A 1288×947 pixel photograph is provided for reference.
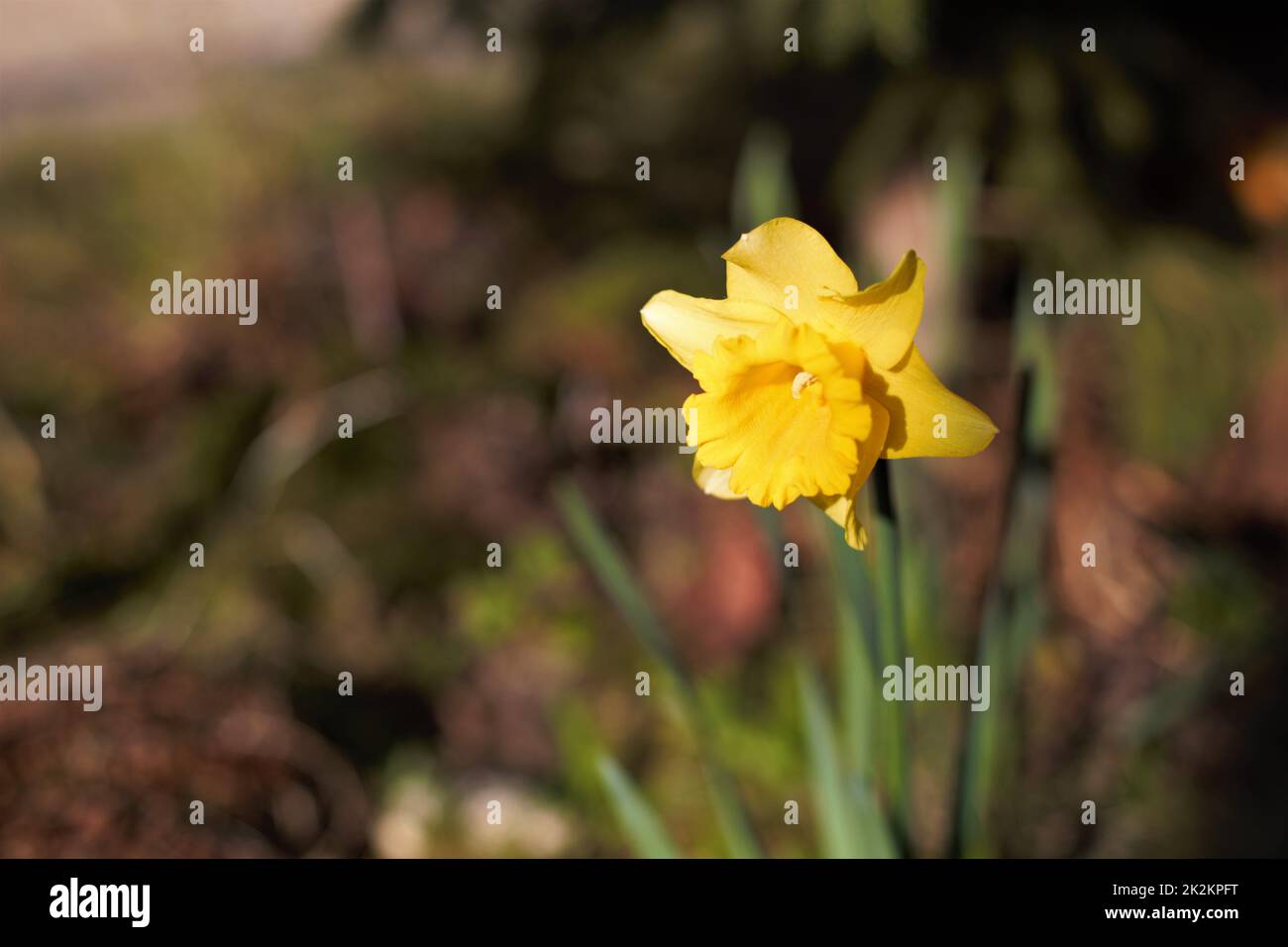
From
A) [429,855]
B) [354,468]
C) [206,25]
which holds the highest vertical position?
[206,25]

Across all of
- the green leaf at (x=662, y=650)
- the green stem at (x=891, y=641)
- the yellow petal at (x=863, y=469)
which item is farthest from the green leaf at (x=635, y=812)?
the yellow petal at (x=863, y=469)

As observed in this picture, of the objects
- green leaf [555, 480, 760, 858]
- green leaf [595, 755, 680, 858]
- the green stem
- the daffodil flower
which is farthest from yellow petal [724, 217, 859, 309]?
green leaf [595, 755, 680, 858]

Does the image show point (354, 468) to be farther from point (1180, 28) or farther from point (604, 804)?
point (1180, 28)

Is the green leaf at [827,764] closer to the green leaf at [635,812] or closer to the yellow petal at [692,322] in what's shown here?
the green leaf at [635,812]

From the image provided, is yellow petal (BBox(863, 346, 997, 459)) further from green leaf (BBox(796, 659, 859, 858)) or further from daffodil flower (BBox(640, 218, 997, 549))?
green leaf (BBox(796, 659, 859, 858))

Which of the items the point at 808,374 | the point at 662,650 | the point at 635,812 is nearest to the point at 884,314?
the point at 808,374

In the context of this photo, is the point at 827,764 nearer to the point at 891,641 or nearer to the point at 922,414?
the point at 891,641
